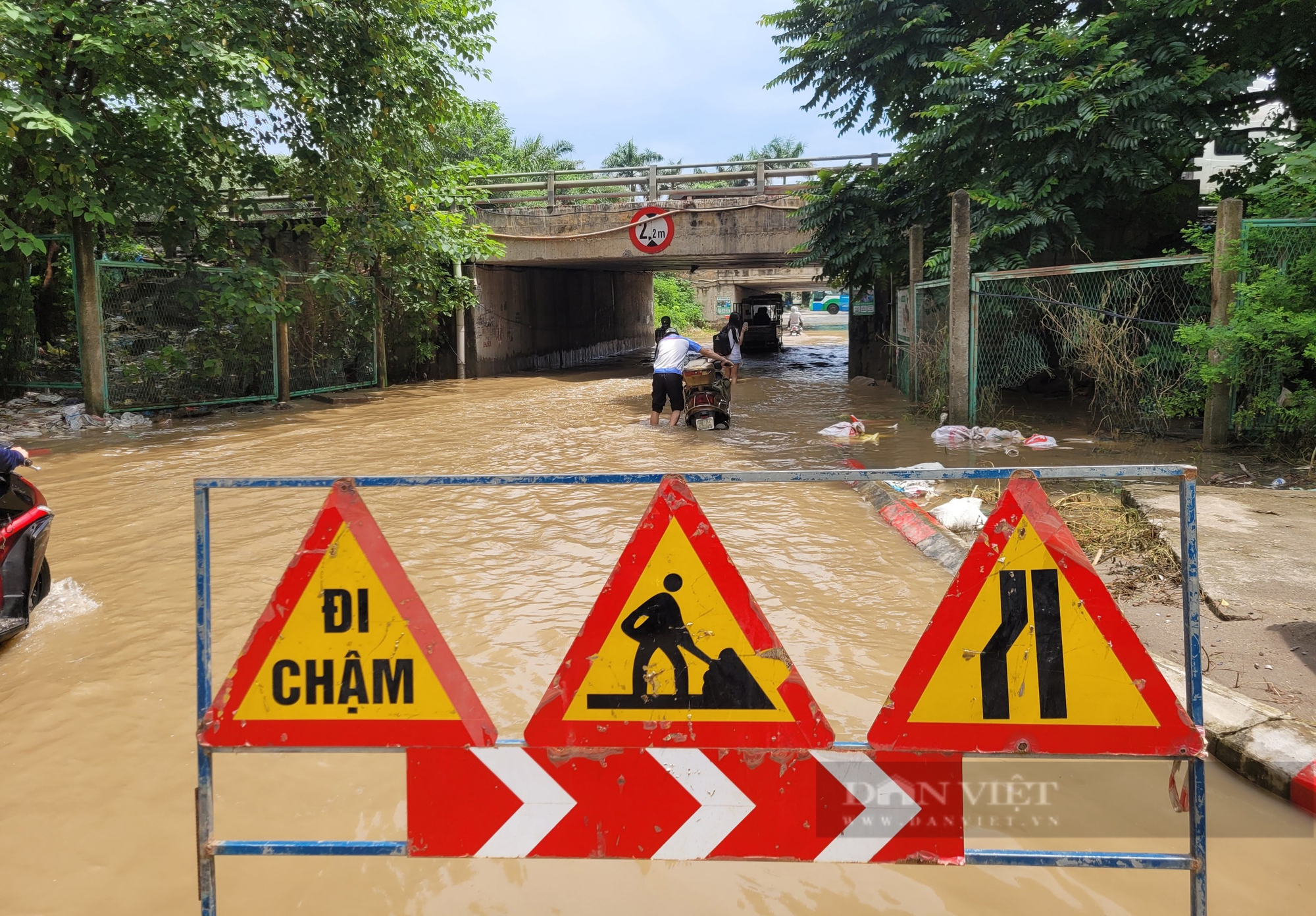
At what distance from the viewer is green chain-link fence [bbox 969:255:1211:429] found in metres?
9.83

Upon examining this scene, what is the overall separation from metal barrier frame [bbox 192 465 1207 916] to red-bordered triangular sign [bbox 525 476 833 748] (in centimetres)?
13

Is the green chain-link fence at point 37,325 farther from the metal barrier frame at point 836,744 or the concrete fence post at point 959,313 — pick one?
the metal barrier frame at point 836,744

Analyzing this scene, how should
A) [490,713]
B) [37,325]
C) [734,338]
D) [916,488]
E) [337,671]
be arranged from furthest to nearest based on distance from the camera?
[37,325]
[734,338]
[916,488]
[490,713]
[337,671]

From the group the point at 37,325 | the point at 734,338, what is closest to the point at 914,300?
the point at 734,338

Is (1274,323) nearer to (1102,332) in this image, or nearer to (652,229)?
(1102,332)

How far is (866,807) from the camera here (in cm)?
233

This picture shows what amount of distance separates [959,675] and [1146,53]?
12.6 m

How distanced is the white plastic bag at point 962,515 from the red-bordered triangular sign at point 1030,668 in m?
4.34

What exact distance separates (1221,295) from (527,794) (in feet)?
29.8

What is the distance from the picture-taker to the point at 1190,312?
977 cm

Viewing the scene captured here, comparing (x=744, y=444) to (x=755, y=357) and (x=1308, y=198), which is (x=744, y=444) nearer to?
(x=1308, y=198)

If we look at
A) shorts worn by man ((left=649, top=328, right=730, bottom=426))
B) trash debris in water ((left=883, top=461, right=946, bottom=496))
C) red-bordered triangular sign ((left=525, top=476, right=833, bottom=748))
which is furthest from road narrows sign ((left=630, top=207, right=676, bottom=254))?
red-bordered triangular sign ((left=525, top=476, right=833, bottom=748))

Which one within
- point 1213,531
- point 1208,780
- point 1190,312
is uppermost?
point 1190,312

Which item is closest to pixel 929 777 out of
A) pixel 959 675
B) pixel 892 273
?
pixel 959 675
